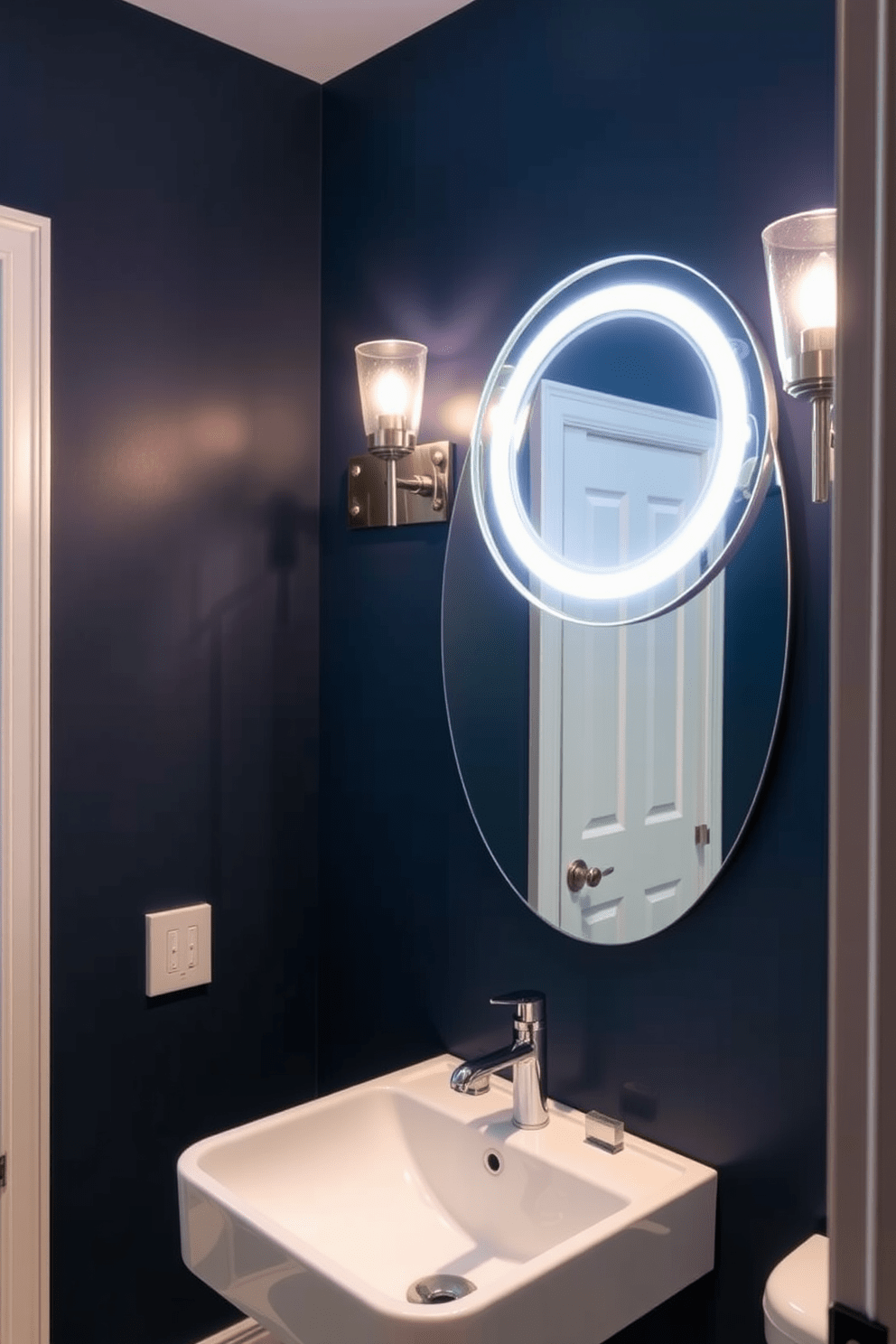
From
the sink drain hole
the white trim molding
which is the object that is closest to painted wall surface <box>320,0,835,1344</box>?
the sink drain hole

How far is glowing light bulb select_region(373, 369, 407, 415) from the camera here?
5.49 ft

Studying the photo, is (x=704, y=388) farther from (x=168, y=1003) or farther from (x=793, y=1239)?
(x=168, y=1003)

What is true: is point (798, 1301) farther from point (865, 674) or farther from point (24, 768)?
point (24, 768)

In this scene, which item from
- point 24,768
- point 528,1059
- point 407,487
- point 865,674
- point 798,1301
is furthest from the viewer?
point 407,487

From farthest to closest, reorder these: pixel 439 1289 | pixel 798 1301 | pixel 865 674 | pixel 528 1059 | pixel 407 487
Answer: pixel 407 487
pixel 528 1059
pixel 439 1289
pixel 798 1301
pixel 865 674

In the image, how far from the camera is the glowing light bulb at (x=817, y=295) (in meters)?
1.17

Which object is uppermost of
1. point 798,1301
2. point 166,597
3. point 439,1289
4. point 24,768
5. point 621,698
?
point 166,597

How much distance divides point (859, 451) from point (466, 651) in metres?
1.20

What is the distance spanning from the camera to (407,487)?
5.81ft

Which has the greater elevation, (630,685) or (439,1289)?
(630,685)

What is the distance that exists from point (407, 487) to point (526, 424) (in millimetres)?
245

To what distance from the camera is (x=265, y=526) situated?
6.40 feet

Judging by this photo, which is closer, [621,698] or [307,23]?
[621,698]

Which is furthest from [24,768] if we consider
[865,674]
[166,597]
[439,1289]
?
[865,674]
